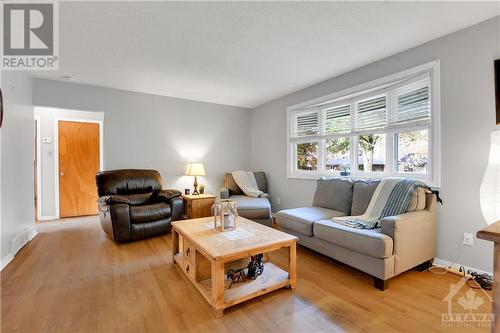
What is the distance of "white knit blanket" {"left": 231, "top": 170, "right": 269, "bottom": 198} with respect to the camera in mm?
4268


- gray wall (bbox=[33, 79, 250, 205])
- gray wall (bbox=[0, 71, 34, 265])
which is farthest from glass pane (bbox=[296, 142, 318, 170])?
gray wall (bbox=[0, 71, 34, 265])

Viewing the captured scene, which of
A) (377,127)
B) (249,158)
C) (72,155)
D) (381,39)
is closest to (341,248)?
(377,127)

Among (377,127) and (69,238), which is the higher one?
(377,127)

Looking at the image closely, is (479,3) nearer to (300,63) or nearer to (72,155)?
(300,63)

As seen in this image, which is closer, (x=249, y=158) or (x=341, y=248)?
(x=341, y=248)

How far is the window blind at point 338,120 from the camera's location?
11.3 ft

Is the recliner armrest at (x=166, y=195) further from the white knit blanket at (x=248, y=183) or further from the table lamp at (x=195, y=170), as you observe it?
the white knit blanket at (x=248, y=183)

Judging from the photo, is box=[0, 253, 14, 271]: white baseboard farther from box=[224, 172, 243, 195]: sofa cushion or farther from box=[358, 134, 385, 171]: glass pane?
box=[358, 134, 385, 171]: glass pane

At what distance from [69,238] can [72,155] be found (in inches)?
77.0

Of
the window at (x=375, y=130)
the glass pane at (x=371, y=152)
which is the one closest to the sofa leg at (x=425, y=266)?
→ the window at (x=375, y=130)

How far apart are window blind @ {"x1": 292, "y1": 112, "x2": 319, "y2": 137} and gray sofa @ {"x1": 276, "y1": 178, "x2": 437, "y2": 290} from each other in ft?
4.07

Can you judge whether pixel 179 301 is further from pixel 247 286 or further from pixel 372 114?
pixel 372 114

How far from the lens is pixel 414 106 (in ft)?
8.71

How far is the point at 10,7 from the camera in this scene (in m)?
1.93
